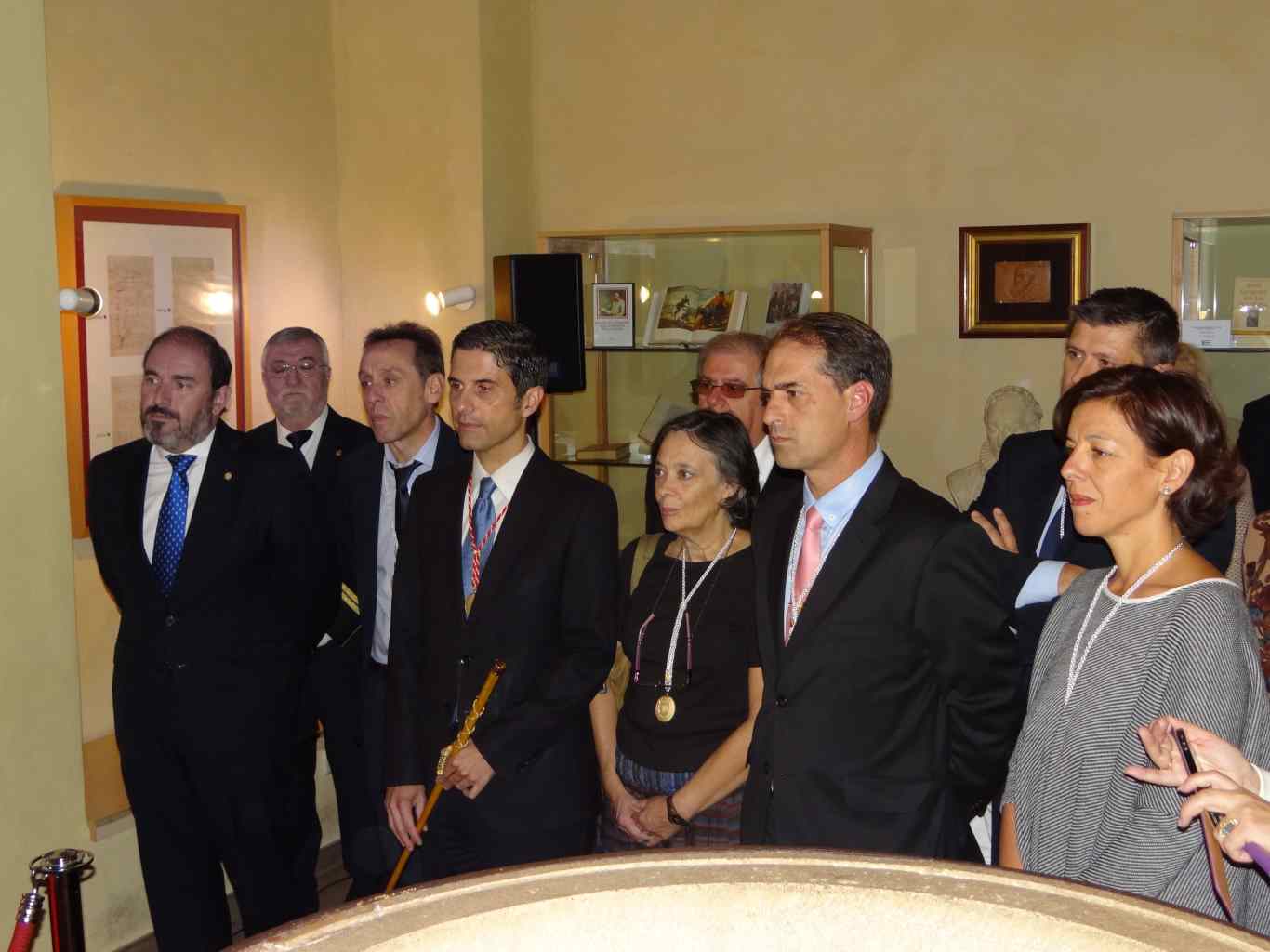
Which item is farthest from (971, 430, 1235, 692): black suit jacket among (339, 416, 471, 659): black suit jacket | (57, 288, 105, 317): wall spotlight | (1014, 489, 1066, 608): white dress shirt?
(57, 288, 105, 317): wall spotlight

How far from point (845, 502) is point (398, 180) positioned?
14.1ft

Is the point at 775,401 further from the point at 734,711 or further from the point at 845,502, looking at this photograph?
the point at 734,711

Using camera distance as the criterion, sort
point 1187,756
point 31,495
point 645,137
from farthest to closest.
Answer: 1. point 645,137
2. point 31,495
3. point 1187,756

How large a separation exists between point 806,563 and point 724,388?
1.71 metres

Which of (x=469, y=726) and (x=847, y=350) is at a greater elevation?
(x=847, y=350)

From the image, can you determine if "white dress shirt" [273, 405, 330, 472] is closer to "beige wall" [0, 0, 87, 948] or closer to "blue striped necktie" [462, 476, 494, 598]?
"beige wall" [0, 0, 87, 948]

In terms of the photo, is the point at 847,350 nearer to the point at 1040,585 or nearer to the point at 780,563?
the point at 780,563

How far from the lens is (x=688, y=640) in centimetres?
303

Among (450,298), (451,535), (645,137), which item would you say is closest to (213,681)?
(451,535)

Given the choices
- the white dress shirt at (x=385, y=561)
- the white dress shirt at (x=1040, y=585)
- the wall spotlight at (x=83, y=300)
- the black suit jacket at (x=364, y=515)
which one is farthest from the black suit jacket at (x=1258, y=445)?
the wall spotlight at (x=83, y=300)

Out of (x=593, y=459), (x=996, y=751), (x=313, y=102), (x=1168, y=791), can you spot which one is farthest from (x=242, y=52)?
(x=1168, y=791)

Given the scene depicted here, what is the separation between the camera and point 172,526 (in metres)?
3.77

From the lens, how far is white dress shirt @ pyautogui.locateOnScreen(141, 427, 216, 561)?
3.78 m

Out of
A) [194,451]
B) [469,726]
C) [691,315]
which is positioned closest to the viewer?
[469,726]
